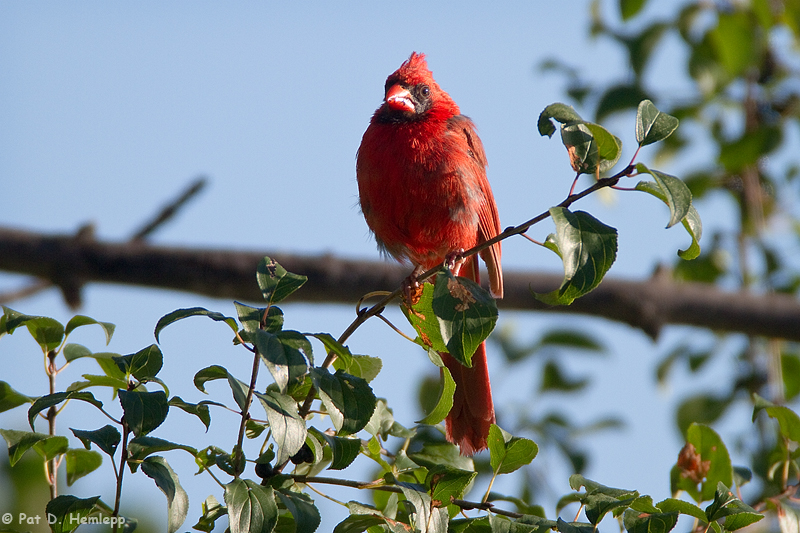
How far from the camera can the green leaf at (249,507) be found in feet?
5.14

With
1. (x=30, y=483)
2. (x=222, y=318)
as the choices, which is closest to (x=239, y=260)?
(x=30, y=483)

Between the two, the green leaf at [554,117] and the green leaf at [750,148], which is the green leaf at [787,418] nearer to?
the green leaf at [554,117]

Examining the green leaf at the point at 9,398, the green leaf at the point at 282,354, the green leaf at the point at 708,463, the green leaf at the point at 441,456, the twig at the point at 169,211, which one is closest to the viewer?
the green leaf at the point at 282,354

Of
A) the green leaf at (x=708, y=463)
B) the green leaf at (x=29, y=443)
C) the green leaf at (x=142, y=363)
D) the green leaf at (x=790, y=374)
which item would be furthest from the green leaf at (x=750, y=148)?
the green leaf at (x=29, y=443)

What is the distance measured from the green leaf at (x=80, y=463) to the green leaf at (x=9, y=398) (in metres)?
0.20

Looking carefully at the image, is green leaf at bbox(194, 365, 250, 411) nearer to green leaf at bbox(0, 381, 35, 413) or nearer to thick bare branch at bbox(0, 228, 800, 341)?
green leaf at bbox(0, 381, 35, 413)

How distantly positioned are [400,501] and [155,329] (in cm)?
73

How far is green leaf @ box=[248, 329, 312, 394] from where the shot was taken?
60.6 inches

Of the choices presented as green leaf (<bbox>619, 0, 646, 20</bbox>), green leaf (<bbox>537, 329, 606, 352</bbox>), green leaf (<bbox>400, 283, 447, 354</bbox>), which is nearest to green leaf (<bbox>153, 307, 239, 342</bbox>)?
green leaf (<bbox>400, 283, 447, 354</bbox>)

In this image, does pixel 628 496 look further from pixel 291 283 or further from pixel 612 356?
pixel 612 356

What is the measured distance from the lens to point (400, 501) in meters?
1.98

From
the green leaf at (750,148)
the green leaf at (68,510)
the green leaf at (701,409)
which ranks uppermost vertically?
the green leaf at (750,148)

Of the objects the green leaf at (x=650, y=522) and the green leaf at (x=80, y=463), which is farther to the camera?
the green leaf at (x=80, y=463)

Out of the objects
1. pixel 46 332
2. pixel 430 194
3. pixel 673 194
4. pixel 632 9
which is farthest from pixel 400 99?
pixel 673 194
